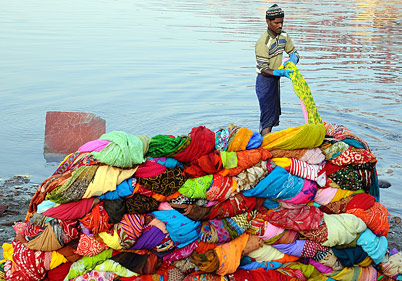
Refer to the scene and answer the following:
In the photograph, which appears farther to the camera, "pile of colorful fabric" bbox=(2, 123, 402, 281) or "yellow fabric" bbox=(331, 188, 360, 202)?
"yellow fabric" bbox=(331, 188, 360, 202)

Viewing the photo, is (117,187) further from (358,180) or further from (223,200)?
(358,180)

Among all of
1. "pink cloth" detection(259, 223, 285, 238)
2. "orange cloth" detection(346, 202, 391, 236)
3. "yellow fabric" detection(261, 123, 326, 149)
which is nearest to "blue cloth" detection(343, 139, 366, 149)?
"yellow fabric" detection(261, 123, 326, 149)

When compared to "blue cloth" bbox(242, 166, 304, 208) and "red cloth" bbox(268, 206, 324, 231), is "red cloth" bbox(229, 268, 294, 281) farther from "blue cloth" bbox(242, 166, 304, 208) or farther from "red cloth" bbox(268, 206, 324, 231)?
"blue cloth" bbox(242, 166, 304, 208)

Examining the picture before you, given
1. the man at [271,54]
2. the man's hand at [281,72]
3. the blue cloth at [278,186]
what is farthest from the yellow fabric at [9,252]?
the man at [271,54]

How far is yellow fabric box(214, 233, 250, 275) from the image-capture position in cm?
340

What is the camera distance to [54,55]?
1458 centimetres

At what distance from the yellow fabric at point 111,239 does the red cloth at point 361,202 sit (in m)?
1.65


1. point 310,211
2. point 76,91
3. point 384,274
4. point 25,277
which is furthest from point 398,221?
point 76,91

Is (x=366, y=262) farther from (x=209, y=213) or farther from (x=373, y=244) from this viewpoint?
(x=209, y=213)

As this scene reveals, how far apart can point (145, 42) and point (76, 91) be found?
6540mm

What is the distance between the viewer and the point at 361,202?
3600 millimetres

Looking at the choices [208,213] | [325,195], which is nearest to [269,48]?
[325,195]

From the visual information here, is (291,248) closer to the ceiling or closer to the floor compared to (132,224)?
closer to the floor

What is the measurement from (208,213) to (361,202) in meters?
1.11
